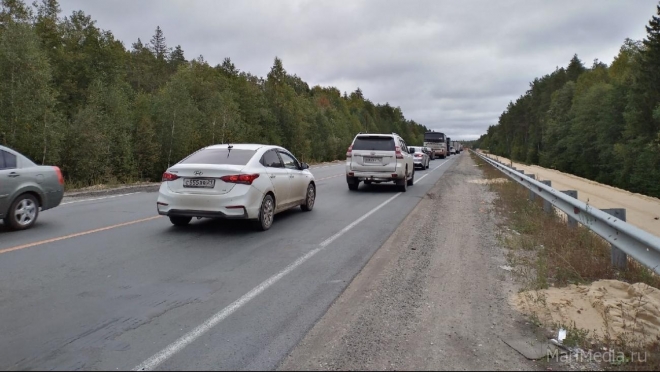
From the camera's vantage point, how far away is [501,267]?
6.66 m

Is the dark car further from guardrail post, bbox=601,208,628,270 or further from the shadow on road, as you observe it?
guardrail post, bbox=601,208,628,270

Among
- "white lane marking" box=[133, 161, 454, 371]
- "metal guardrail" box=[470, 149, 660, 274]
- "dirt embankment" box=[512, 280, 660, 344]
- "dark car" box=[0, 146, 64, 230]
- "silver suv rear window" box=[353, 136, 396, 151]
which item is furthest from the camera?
"silver suv rear window" box=[353, 136, 396, 151]

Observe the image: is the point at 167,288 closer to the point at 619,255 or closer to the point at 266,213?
the point at 266,213

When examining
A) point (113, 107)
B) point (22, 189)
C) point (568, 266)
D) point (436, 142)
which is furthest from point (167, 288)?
point (436, 142)

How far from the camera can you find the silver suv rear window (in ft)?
56.0

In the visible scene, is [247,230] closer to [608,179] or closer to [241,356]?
[241,356]

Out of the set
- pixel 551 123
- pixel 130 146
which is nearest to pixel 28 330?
pixel 130 146

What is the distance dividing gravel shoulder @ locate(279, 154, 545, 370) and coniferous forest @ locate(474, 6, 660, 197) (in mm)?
35699

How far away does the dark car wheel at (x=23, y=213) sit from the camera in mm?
8766

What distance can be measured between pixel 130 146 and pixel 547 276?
22.1 m

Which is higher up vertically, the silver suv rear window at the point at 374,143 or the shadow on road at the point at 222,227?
the silver suv rear window at the point at 374,143

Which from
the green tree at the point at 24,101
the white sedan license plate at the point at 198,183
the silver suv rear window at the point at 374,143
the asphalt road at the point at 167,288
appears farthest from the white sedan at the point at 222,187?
the green tree at the point at 24,101

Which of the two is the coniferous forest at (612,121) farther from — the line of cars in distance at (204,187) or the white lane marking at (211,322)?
the white lane marking at (211,322)

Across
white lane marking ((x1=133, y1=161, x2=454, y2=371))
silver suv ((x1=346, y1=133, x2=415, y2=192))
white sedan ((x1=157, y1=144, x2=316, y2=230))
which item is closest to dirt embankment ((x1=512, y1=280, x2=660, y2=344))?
white lane marking ((x1=133, y1=161, x2=454, y2=371))
